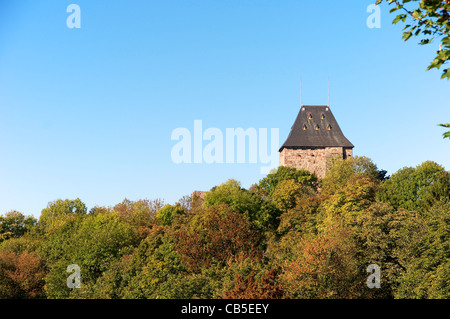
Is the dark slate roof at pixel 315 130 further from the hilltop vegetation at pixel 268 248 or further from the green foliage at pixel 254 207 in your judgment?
the green foliage at pixel 254 207

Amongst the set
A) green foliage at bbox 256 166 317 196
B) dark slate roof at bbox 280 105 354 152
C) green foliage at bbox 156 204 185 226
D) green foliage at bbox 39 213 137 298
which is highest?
dark slate roof at bbox 280 105 354 152

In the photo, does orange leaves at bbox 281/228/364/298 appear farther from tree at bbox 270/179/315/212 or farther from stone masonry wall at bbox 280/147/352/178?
stone masonry wall at bbox 280/147/352/178

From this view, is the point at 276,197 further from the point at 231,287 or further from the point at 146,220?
the point at 231,287

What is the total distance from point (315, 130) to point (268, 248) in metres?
50.0

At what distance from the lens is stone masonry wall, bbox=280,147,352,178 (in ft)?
315

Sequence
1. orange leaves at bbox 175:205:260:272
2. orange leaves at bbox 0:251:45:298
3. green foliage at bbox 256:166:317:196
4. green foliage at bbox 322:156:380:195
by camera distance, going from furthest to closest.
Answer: green foliage at bbox 256:166:317:196, green foliage at bbox 322:156:380:195, orange leaves at bbox 0:251:45:298, orange leaves at bbox 175:205:260:272

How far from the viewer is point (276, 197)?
7394 cm

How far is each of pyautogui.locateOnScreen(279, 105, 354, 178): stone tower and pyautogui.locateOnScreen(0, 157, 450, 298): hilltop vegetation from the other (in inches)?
555

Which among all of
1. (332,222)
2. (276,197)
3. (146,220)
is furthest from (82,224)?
(332,222)

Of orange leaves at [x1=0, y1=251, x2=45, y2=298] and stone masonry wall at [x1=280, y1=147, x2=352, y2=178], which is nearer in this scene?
orange leaves at [x1=0, y1=251, x2=45, y2=298]

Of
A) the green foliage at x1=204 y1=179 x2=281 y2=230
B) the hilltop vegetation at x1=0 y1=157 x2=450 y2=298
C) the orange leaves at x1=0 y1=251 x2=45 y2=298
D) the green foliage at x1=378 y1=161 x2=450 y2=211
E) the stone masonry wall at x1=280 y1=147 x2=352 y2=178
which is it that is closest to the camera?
the hilltop vegetation at x1=0 y1=157 x2=450 y2=298

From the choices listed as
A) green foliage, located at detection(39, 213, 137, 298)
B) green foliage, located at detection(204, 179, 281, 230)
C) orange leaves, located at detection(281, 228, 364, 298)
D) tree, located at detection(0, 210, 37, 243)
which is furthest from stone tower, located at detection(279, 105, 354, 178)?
orange leaves, located at detection(281, 228, 364, 298)

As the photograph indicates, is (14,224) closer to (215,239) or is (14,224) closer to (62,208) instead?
(62,208)
